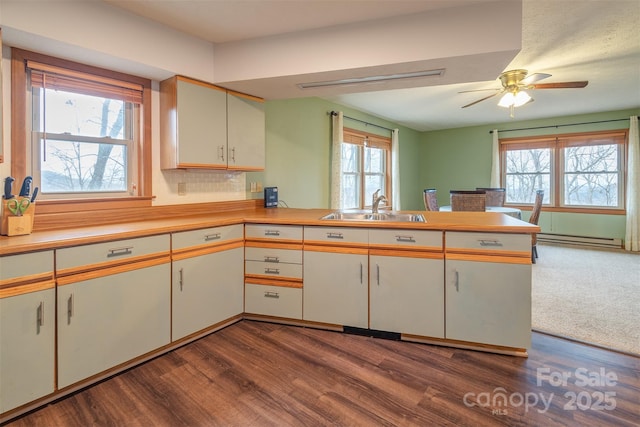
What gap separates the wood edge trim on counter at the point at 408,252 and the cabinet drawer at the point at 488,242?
94 mm

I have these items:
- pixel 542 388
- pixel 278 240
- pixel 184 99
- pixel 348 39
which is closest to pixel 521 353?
pixel 542 388

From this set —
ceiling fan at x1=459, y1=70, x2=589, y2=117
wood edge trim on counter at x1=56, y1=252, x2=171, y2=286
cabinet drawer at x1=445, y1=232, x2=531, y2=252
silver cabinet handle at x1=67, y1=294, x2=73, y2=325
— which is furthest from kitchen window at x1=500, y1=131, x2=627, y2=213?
silver cabinet handle at x1=67, y1=294, x2=73, y2=325

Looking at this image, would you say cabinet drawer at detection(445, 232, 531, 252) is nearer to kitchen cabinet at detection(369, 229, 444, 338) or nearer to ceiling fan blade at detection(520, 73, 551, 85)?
kitchen cabinet at detection(369, 229, 444, 338)

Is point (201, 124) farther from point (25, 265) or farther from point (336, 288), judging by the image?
point (336, 288)

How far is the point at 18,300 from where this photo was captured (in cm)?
157

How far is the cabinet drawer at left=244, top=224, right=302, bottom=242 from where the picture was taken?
261cm

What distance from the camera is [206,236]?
7.95 ft

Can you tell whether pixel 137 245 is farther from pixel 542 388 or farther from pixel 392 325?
pixel 542 388

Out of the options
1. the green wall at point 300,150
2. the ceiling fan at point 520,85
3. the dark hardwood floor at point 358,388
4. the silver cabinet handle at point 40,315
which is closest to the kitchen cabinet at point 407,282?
the dark hardwood floor at point 358,388

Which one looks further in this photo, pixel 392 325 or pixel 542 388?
pixel 392 325

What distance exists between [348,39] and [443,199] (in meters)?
5.84

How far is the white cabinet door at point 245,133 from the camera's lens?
9.84 ft

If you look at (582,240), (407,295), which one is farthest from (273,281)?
(582,240)

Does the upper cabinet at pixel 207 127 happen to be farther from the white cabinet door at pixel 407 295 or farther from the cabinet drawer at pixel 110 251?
the white cabinet door at pixel 407 295
